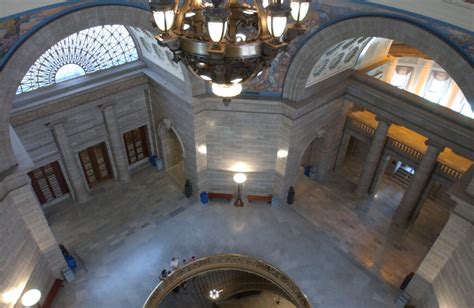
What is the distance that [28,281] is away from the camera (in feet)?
32.9

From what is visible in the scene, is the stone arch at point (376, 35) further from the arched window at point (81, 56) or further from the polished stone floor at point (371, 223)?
the arched window at point (81, 56)

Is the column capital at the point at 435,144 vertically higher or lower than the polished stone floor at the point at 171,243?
higher

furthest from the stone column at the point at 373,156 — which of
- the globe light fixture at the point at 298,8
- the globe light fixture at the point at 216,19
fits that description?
the globe light fixture at the point at 216,19

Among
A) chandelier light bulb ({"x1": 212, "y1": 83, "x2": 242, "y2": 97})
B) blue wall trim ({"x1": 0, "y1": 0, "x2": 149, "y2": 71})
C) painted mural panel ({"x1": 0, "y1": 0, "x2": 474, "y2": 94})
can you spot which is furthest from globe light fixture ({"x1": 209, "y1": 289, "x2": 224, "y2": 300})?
chandelier light bulb ({"x1": 212, "y1": 83, "x2": 242, "y2": 97})

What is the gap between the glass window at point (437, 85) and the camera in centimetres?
1536

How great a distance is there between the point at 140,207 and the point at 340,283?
27.3 ft

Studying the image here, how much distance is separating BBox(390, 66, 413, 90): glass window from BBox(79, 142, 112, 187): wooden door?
533 inches

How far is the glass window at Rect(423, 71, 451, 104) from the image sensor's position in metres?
15.4

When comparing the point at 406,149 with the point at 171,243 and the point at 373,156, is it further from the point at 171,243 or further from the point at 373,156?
the point at 171,243

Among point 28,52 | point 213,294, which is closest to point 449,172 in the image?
point 213,294

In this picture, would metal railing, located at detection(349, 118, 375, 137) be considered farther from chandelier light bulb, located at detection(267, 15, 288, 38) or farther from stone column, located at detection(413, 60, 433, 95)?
chandelier light bulb, located at detection(267, 15, 288, 38)

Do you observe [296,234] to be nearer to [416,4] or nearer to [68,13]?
[416,4]

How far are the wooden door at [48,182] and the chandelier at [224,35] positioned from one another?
11.2m

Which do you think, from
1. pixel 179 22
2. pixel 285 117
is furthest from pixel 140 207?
pixel 179 22
